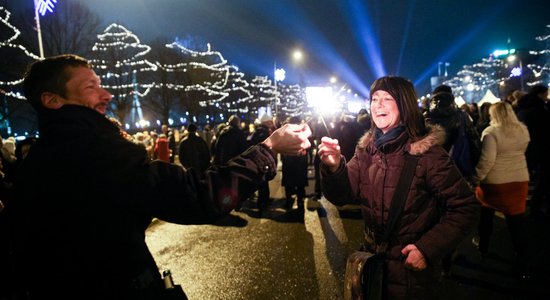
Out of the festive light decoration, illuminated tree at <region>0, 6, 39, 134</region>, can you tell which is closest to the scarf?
the festive light decoration

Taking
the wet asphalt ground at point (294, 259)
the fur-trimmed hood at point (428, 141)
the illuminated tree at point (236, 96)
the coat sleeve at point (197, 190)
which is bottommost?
the wet asphalt ground at point (294, 259)

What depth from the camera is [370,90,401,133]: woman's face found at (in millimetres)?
2586

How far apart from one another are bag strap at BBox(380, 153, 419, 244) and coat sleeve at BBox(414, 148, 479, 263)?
108 millimetres

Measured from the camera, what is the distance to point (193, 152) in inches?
384

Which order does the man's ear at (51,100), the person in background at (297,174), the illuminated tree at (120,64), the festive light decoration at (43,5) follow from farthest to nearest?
the illuminated tree at (120,64) → the festive light decoration at (43,5) → the person in background at (297,174) → the man's ear at (51,100)

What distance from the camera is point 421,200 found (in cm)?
235

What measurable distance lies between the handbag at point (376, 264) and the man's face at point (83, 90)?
1.82m

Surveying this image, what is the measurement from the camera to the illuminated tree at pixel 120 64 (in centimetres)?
2623

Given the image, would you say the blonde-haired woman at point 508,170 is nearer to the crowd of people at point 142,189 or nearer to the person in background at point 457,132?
the person in background at point 457,132

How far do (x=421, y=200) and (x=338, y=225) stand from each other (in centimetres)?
491

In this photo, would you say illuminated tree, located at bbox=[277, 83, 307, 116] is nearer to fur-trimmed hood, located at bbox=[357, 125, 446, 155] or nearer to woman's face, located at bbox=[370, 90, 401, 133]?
woman's face, located at bbox=[370, 90, 401, 133]

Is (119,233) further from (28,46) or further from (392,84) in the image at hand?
(28,46)

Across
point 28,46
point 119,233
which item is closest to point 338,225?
point 119,233

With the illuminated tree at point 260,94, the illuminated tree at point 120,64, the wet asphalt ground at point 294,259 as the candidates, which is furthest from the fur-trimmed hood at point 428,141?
the illuminated tree at point 260,94
